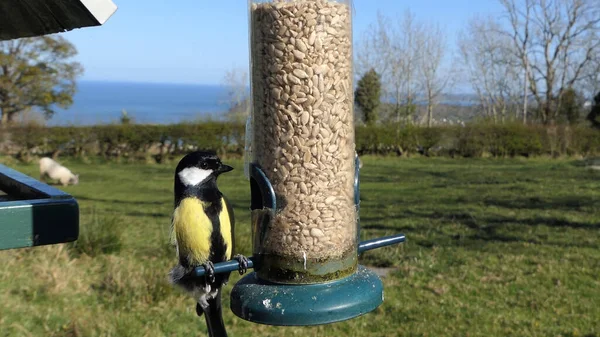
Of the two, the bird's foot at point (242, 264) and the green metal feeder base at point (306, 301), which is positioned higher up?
the bird's foot at point (242, 264)

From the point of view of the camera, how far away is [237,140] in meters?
20.6

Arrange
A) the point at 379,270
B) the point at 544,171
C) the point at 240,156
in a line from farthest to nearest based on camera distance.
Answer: the point at 240,156, the point at 544,171, the point at 379,270

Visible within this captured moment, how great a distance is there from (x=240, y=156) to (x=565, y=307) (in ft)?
50.6

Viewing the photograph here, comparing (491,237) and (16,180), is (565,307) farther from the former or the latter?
(16,180)

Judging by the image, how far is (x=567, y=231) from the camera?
8.68 metres

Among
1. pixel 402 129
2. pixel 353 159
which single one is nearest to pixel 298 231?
pixel 353 159

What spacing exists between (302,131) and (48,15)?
98 cm

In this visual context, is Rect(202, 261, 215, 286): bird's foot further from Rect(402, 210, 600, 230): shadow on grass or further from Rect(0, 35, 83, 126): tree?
Rect(0, 35, 83, 126): tree

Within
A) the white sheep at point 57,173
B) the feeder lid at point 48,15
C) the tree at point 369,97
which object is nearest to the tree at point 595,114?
the tree at point 369,97

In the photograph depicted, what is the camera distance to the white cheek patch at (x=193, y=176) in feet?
8.11

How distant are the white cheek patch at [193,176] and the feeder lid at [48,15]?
671mm

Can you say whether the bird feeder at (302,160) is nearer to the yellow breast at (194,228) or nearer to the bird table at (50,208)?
the yellow breast at (194,228)

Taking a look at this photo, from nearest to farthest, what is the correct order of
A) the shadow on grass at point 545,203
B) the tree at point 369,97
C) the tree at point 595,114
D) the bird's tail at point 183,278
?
the bird's tail at point 183,278 < the shadow on grass at point 545,203 < the tree at point 595,114 < the tree at point 369,97

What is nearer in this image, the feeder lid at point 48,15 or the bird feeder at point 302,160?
the feeder lid at point 48,15
